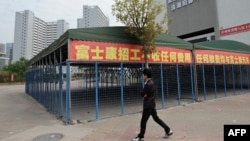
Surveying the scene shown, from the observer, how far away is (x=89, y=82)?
449 inches

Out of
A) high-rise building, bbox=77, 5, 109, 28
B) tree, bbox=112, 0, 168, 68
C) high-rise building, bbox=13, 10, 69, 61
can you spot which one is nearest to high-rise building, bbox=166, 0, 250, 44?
high-rise building, bbox=77, 5, 109, 28

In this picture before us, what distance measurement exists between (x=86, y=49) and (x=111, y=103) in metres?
4.36

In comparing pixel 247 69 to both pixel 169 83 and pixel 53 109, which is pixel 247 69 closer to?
pixel 169 83

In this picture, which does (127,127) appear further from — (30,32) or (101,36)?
(30,32)

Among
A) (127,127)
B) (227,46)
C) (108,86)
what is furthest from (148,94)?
(227,46)

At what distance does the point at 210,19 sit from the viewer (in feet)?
80.0

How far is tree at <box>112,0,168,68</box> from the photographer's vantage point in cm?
962

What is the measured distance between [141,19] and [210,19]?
17.0 metres

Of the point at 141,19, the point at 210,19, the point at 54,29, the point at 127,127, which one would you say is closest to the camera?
the point at 127,127

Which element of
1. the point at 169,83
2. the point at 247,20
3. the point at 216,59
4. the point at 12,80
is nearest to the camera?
the point at 169,83

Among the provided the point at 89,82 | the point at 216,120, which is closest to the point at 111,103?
the point at 89,82

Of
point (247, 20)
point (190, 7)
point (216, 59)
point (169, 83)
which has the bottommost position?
point (169, 83)

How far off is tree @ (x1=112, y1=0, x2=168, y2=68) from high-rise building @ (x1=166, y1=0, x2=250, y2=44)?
13580 millimetres

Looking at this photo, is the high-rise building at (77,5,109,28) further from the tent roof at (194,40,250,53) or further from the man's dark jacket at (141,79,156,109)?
the man's dark jacket at (141,79,156,109)
